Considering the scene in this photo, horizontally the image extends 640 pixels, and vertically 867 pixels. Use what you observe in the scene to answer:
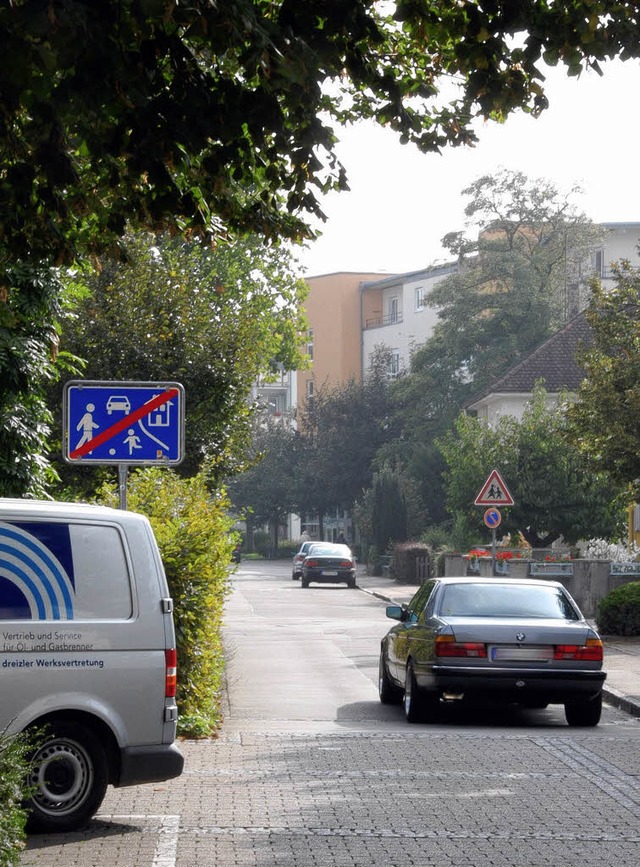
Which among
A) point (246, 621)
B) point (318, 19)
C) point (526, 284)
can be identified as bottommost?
point (246, 621)

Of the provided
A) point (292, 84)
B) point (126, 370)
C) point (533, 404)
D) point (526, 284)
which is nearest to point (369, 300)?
point (526, 284)

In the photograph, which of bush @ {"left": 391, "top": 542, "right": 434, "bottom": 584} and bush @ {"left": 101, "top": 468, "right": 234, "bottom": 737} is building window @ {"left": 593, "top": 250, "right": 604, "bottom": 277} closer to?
bush @ {"left": 391, "top": 542, "right": 434, "bottom": 584}

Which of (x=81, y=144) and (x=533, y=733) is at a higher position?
(x=81, y=144)

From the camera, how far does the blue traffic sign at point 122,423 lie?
40.2 feet

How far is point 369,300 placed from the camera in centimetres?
11000

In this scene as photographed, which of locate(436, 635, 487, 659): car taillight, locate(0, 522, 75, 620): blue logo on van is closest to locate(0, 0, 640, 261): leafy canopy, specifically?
locate(0, 522, 75, 620): blue logo on van

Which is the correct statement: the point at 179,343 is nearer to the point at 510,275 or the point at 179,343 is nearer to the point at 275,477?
the point at 510,275

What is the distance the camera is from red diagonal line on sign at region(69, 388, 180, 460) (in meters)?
12.2

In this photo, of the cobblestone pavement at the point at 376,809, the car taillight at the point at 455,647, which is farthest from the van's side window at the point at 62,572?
the car taillight at the point at 455,647

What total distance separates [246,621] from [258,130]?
26.2 metres

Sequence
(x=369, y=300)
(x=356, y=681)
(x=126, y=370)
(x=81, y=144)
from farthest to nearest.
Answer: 1. (x=369, y=300)
2. (x=126, y=370)
3. (x=356, y=681)
4. (x=81, y=144)

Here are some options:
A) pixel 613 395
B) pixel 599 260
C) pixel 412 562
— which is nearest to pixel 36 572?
pixel 613 395

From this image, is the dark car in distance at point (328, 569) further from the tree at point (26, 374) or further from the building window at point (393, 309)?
the building window at point (393, 309)

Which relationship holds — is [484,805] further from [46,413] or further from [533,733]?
[46,413]
